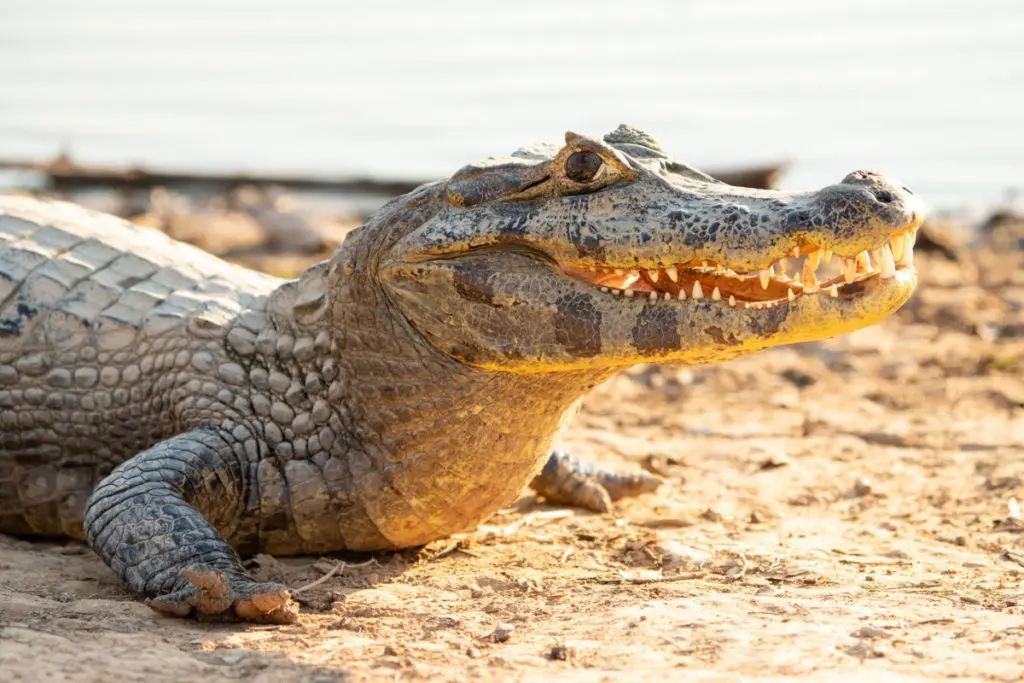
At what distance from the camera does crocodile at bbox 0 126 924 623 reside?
157 inches

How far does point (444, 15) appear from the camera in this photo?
31.6 meters

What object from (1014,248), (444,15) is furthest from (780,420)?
(444,15)

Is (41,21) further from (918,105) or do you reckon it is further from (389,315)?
(389,315)

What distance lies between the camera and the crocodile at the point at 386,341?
13.1 ft

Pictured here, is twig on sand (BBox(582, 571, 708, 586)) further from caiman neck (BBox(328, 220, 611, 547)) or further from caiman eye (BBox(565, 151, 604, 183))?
caiman eye (BBox(565, 151, 604, 183))

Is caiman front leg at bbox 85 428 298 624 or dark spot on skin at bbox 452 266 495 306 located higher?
dark spot on skin at bbox 452 266 495 306

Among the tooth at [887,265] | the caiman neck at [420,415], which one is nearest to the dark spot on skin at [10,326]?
the caiman neck at [420,415]

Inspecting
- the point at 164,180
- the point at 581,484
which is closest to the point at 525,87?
the point at 164,180

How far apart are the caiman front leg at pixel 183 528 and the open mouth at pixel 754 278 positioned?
140 cm

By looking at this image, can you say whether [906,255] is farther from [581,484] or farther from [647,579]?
[581,484]

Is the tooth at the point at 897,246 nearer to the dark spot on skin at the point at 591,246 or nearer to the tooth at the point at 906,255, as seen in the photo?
the tooth at the point at 906,255

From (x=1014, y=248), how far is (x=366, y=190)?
267 inches

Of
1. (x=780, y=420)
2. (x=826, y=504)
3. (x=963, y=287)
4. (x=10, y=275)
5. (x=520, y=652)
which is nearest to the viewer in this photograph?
(x=520, y=652)

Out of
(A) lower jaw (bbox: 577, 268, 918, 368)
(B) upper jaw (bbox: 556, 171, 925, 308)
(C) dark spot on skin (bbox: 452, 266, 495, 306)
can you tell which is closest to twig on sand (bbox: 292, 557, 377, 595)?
(C) dark spot on skin (bbox: 452, 266, 495, 306)
